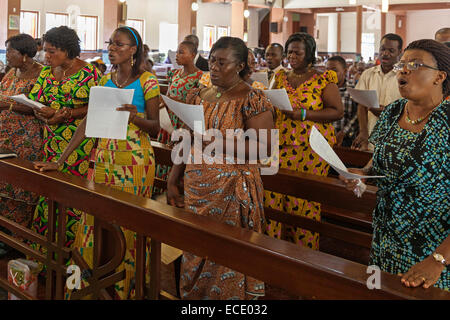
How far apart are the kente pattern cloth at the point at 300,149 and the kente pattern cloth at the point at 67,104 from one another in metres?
1.10

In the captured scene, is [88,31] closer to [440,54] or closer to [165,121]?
[165,121]

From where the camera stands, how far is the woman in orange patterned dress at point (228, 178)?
2287mm

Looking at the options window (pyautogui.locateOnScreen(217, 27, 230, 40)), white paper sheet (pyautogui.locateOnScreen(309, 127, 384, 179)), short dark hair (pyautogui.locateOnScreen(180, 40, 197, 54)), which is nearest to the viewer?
white paper sheet (pyautogui.locateOnScreen(309, 127, 384, 179))

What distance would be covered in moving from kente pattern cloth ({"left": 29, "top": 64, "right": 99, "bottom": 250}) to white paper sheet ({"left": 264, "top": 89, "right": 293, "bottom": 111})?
1002mm

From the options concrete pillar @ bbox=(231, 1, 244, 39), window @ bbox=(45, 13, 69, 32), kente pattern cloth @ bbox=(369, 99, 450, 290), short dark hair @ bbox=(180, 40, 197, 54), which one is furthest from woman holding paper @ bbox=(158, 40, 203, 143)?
concrete pillar @ bbox=(231, 1, 244, 39)

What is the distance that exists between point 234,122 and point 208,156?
189 millimetres

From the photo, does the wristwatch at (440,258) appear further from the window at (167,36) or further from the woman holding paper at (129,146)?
the window at (167,36)

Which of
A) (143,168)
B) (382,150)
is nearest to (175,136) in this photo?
(143,168)

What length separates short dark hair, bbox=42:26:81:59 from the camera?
2.99m

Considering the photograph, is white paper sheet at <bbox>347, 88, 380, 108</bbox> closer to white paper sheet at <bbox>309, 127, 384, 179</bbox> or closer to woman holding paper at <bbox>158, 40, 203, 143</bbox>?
woman holding paper at <bbox>158, 40, 203, 143</bbox>

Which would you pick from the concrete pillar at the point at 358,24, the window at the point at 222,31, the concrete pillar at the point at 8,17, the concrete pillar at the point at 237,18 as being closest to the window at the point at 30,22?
the concrete pillar at the point at 8,17

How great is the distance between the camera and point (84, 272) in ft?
7.05

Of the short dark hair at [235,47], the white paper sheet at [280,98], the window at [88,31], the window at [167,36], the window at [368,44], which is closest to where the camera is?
the short dark hair at [235,47]
